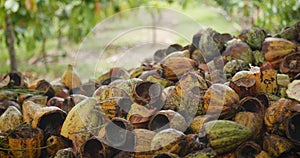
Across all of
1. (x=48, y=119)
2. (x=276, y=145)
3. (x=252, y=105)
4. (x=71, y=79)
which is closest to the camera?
(x=276, y=145)

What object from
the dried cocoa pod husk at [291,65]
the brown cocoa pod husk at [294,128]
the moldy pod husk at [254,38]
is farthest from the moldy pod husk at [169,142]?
the moldy pod husk at [254,38]

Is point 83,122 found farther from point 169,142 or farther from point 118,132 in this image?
point 169,142

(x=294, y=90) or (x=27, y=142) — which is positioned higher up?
(x=294, y=90)

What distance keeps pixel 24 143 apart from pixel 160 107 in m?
0.36

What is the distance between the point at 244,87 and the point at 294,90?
5.5 inches

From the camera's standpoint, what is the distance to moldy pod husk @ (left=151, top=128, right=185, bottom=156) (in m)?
0.98

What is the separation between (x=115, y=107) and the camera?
3.67ft

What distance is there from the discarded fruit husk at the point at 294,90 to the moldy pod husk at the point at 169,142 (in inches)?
12.8

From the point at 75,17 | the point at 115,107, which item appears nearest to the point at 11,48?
the point at 75,17

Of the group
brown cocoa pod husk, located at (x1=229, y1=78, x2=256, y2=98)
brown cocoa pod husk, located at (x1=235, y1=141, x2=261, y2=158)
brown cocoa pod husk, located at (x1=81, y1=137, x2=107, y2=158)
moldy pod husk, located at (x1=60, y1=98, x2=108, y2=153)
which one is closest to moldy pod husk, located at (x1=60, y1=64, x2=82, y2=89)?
moldy pod husk, located at (x1=60, y1=98, x2=108, y2=153)

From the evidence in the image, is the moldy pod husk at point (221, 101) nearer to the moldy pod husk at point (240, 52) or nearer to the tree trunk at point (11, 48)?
the moldy pod husk at point (240, 52)

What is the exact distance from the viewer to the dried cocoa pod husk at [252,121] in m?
1.03

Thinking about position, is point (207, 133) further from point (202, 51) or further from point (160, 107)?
point (202, 51)

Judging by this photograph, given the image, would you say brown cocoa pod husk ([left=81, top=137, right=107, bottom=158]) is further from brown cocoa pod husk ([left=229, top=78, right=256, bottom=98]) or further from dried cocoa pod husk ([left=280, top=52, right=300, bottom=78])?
dried cocoa pod husk ([left=280, top=52, right=300, bottom=78])
